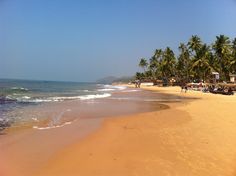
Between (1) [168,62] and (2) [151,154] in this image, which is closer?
(2) [151,154]

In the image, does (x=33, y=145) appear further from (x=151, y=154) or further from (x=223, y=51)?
(x=223, y=51)

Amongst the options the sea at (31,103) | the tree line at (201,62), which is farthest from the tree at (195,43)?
the sea at (31,103)

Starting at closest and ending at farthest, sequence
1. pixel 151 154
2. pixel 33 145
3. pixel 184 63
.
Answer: pixel 151 154 → pixel 33 145 → pixel 184 63

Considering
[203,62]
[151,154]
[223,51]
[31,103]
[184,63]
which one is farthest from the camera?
[184,63]

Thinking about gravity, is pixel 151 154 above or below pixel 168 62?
below

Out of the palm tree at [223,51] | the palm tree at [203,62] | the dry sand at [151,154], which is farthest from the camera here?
the palm tree at [203,62]

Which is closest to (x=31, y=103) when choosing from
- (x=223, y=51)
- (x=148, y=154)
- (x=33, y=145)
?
(x=33, y=145)

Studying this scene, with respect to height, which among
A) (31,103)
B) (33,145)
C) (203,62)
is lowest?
(31,103)

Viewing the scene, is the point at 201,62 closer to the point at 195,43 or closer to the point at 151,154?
the point at 195,43

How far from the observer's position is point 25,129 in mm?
9180

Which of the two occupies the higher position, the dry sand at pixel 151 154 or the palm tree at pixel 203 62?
the palm tree at pixel 203 62

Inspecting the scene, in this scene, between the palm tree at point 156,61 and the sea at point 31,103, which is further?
the palm tree at point 156,61

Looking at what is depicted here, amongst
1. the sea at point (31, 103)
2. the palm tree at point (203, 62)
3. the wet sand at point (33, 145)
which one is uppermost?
the palm tree at point (203, 62)

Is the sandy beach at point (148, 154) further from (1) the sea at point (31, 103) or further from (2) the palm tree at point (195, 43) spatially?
(2) the palm tree at point (195, 43)
